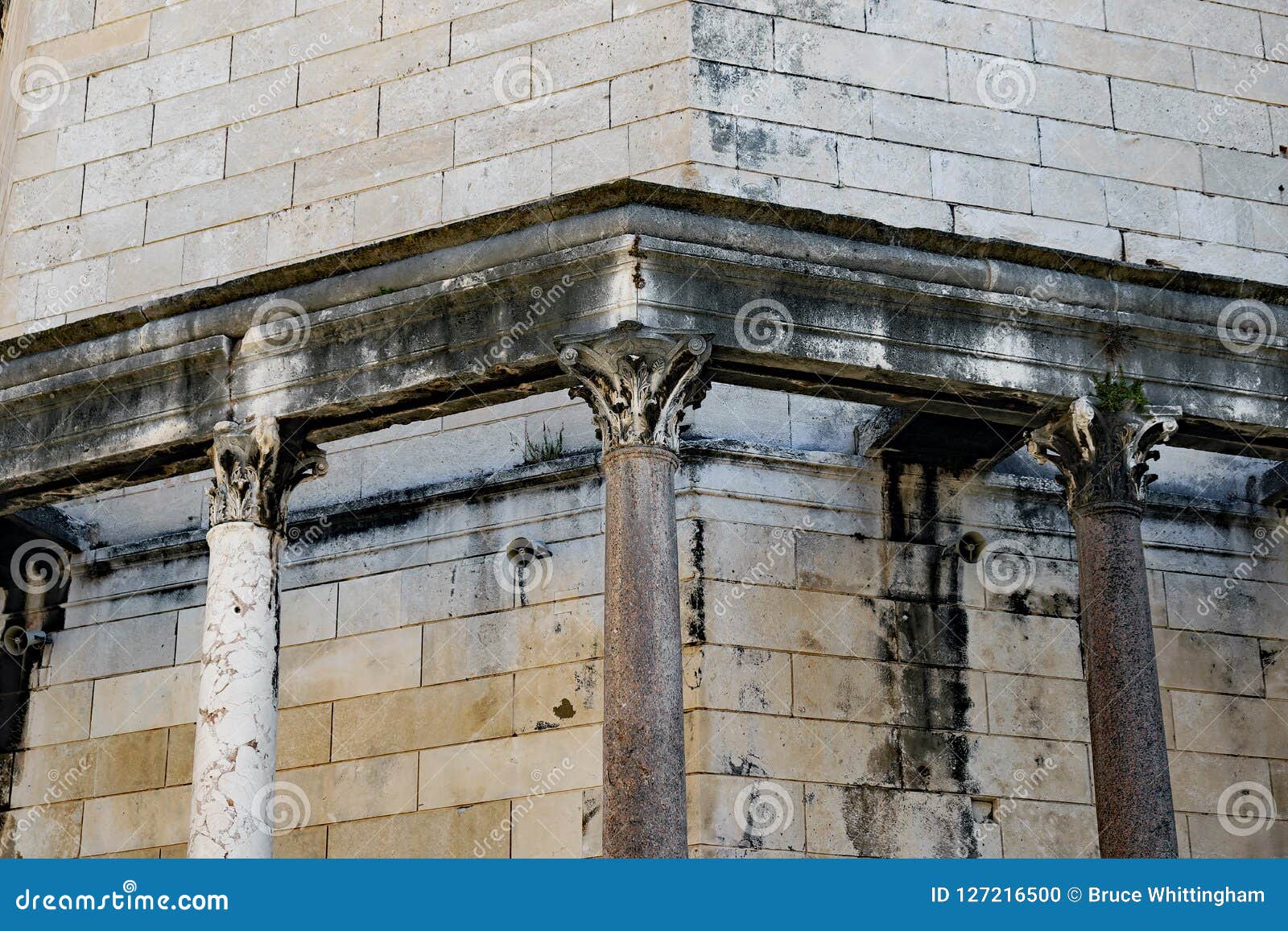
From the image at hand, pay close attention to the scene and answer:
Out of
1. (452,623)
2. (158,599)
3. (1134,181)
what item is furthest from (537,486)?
(1134,181)

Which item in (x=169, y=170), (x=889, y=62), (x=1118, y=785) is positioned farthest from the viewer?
(x=169, y=170)

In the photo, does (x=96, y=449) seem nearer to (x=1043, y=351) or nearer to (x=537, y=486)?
(x=537, y=486)

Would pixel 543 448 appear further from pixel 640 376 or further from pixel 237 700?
pixel 237 700

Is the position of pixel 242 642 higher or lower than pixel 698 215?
lower

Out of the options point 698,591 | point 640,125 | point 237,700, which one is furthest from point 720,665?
point 640,125

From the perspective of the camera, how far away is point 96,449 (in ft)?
40.3

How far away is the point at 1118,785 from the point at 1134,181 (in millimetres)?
5315

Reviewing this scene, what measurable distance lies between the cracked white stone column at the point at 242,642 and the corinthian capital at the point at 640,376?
2208mm

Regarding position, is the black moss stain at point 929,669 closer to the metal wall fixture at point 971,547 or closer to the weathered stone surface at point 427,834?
the metal wall fixture at point 971,547

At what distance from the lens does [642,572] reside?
10352 mm

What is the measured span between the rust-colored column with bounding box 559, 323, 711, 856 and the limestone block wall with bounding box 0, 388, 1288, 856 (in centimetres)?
189

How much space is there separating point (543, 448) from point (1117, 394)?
4.10m

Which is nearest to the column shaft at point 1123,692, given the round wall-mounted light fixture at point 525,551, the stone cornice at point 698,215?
the stone cornice at point 698,215

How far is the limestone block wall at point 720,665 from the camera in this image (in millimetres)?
12406
